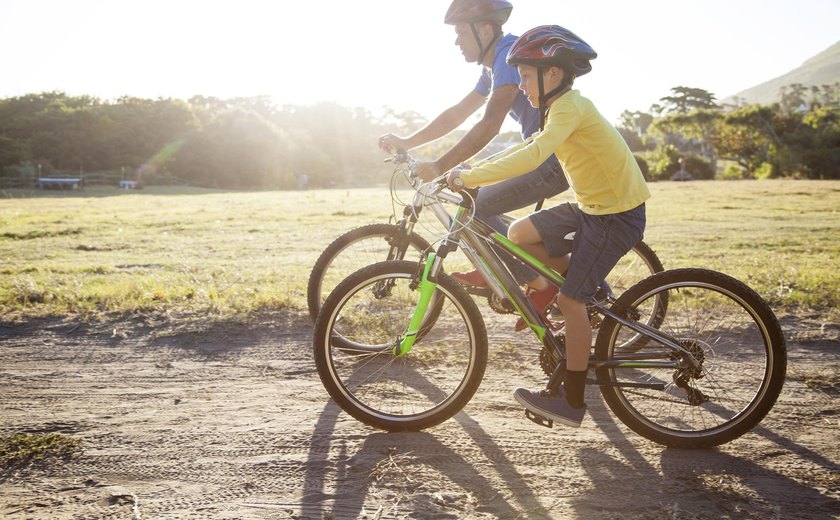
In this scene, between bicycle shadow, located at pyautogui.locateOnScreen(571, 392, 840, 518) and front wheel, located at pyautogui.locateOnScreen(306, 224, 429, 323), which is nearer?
bicycle shadow, located at pyautogui.locateOnScreen(571, 392, 840, 518)

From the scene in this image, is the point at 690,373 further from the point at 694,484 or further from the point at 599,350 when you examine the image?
the point at 694,484

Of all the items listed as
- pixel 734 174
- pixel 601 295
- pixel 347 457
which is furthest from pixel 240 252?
pixel 734 174

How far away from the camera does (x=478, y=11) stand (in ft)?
14.8

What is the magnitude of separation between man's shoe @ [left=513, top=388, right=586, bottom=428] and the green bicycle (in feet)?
0.27

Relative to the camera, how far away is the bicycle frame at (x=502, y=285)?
3.56 meters

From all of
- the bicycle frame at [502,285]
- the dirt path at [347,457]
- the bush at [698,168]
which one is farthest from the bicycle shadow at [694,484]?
the bush at [698,168]

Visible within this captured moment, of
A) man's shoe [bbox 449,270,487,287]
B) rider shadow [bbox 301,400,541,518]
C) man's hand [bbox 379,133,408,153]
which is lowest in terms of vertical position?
rider shadow [bbox 301,400,541,518]

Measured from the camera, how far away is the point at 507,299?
3822mm

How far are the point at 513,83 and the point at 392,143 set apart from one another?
0.95 meters

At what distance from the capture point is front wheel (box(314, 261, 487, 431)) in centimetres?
365

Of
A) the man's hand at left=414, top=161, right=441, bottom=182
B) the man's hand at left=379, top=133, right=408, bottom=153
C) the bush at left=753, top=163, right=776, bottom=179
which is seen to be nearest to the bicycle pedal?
the man's hand at left=414, top=161, right=441, bottom=182

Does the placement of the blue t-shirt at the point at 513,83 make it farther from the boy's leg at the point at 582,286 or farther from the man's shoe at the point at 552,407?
the man's shoe at the point at 552,407

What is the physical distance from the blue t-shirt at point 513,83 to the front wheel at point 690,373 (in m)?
1.51

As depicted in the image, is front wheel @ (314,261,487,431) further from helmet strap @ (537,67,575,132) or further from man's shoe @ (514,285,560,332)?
helmet strap @ (537,67,575,132)
